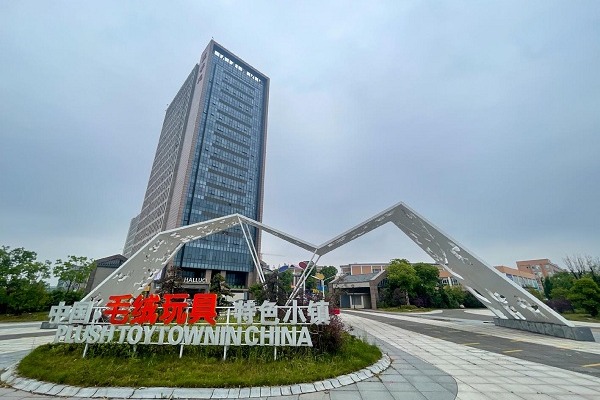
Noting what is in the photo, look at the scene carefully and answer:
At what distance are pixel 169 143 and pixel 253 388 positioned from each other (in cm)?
7336

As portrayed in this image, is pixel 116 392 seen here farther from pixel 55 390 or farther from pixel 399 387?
pixel 399 387

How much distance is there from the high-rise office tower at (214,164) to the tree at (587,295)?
45.7 m

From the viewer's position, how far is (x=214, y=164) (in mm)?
54125

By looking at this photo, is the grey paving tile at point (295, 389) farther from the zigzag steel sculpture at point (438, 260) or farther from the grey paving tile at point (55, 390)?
the zigzag steel sculpture at point (438, 260)

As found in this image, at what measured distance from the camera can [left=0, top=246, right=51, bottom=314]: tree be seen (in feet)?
76.0

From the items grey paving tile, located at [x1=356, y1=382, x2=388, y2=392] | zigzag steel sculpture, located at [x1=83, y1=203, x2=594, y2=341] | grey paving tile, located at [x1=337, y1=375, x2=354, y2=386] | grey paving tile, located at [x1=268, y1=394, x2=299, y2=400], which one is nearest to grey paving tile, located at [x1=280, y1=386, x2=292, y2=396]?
grey paving tile, located at [x1=268, y1=394, x2=299, y2=400]

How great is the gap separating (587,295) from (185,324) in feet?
98.8

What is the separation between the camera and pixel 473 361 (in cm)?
758

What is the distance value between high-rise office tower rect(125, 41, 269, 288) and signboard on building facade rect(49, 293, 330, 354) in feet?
134

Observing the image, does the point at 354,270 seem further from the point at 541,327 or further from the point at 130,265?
the point at 130,265

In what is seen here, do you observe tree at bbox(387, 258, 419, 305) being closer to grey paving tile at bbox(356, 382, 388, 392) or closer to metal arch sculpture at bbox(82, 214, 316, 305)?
metal arch sculpture at bbox(82, 214, 316, 305)

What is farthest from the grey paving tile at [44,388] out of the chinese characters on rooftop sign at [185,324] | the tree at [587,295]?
the tree at [587,295]

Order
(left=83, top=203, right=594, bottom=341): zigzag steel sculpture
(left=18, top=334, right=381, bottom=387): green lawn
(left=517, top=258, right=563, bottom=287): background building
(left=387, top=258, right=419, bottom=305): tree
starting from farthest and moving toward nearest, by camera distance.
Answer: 1. (left=517, top=258, right=563, bottom=287): background building
2. (left=387, top=258, right=419, bottom=305): tree
3. (left=83, top=203, right=594, bottom=341): zigzag steel sculpture
4. (left=18, top=334, right=381, bottom=387): green lawn

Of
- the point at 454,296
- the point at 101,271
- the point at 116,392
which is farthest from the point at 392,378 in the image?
the point at 454,296
